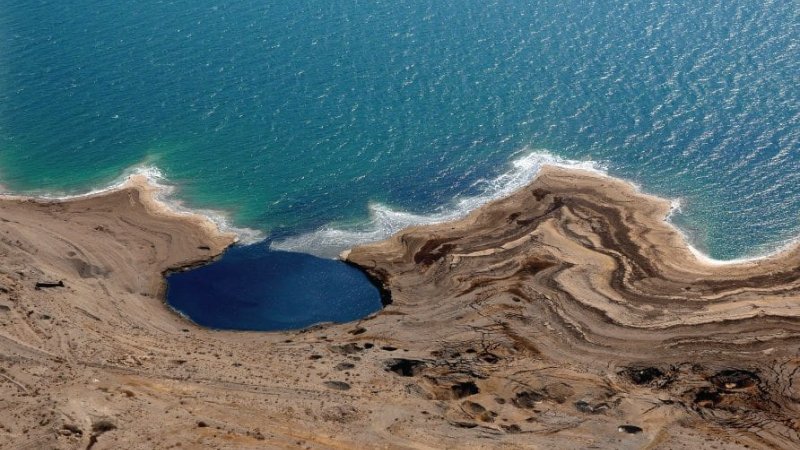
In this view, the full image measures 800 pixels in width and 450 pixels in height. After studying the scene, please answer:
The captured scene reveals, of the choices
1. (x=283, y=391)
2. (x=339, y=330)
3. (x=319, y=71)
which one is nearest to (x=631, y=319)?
(x=339, y=330)

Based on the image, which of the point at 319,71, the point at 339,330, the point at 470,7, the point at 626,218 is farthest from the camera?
the point at 470,7

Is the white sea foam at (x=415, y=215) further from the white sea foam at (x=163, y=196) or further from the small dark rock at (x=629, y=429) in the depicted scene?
the small dark rock at (x=629, y=429)

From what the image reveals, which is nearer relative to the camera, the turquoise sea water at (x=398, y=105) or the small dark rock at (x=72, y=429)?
the small dark rock at (x=72, y=429)

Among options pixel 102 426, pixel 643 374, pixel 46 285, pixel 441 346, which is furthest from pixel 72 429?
pixel 643 374

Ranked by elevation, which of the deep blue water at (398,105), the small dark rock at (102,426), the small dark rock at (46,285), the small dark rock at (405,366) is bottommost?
the small dark rock at (102,426)

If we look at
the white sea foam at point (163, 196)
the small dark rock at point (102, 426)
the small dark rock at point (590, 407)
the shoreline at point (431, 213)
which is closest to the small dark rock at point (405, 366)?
the small dark rock at point (590, 407)

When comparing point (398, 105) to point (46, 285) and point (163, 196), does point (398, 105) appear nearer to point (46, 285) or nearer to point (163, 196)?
point (163, 196)

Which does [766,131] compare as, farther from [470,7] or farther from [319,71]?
[319,71]

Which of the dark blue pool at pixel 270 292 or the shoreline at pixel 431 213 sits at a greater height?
the shoreline at pixel 431 213
